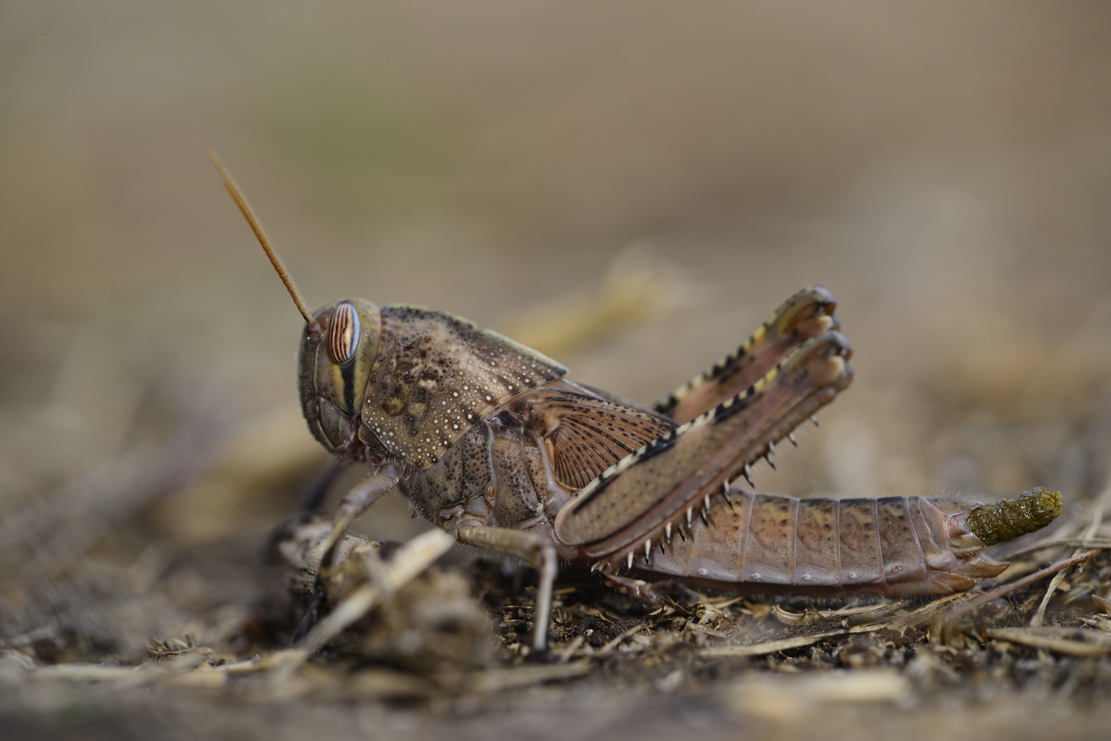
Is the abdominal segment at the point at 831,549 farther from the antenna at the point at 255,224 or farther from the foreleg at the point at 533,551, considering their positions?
the antenna at the point at 255,224

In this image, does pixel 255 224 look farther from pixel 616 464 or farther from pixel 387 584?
pixel 616 464

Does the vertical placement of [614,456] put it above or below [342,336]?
below

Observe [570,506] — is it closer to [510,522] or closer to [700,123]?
[510,522]

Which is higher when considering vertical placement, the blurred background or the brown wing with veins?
the blurred background

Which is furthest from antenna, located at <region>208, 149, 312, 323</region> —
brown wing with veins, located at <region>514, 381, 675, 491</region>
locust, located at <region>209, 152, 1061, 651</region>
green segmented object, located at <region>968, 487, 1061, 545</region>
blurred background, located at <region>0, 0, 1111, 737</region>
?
green segmented object, located at <region>968, 487, 1061, 545</region>

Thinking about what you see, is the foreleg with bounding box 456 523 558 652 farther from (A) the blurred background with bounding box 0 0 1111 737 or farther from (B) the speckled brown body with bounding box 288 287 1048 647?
(A) the blurred background with bounding box 0 0 1111 737

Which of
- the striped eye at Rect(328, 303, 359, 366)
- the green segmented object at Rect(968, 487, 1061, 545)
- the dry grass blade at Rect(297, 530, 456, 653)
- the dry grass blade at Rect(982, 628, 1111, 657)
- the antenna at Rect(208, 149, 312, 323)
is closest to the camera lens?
the dry grass blade at Rect(297, 530, 456, 653)

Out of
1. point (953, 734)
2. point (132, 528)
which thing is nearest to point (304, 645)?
point (953, 734)

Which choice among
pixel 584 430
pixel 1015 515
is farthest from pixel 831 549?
pixel 584 430
